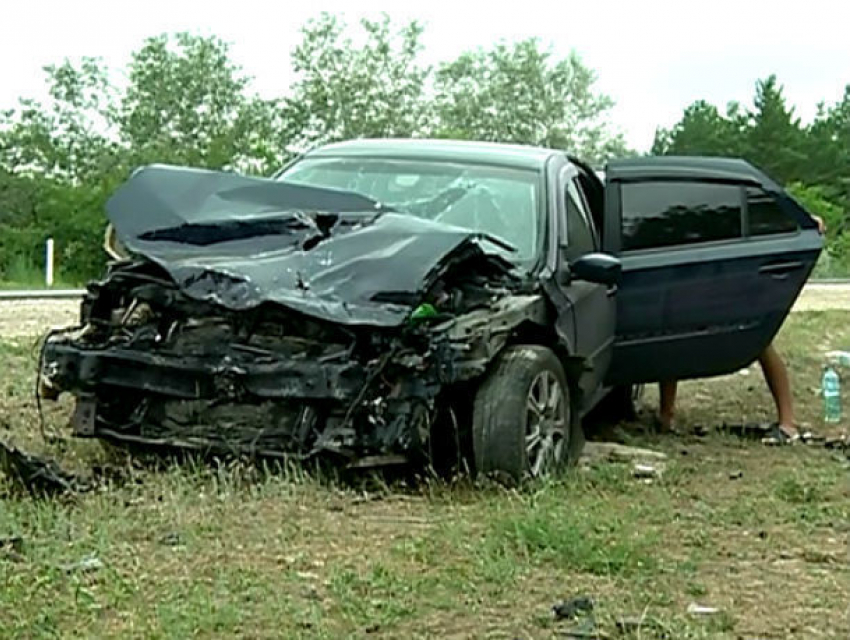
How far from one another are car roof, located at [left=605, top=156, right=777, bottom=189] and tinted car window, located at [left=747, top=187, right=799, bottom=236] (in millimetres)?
64

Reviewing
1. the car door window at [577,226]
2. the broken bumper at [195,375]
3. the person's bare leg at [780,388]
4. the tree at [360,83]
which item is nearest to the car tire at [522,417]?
the broken bumper at [195,375]

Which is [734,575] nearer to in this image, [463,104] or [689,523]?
[689,523]

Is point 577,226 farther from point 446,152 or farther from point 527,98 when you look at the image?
point 527,98

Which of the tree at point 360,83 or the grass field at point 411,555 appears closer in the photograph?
the grass field at point 411,555

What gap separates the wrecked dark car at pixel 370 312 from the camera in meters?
6.30

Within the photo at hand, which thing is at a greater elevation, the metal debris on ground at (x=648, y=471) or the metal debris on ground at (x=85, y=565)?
the metal debris on ground at (x=85, y=565)

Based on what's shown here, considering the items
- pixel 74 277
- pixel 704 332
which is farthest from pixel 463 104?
pixel 704 332

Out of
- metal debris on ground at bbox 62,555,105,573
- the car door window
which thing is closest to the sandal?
the car door window

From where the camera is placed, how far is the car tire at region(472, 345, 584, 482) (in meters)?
6.53

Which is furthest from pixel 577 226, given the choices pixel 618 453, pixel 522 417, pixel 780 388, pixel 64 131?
pixel 64 131

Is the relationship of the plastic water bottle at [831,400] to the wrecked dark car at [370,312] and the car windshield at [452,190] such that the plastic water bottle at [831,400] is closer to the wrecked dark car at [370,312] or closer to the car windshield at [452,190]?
the wrecked dark car at [370,312]

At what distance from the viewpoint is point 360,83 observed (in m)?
58.9

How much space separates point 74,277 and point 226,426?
2444 cm

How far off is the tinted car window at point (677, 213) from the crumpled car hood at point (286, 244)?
4.56 feet
